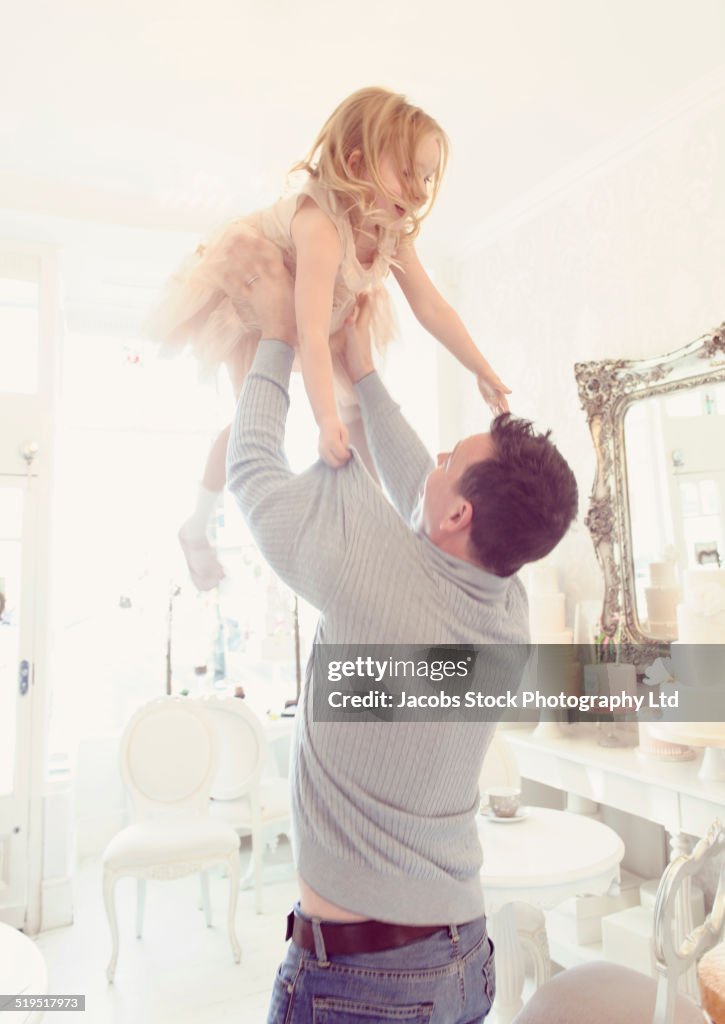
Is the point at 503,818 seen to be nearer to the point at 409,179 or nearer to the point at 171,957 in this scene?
the point at 171,957

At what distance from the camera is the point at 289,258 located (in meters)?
1.10

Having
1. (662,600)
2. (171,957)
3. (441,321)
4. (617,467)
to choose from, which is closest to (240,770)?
(171,957)

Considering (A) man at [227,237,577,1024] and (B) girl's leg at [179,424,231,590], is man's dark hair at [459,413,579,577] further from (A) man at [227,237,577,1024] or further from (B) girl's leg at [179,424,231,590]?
(B) girl's leg at [179,424,231,590]

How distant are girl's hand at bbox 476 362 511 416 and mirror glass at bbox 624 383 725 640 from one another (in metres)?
1.75

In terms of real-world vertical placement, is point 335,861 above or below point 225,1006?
above

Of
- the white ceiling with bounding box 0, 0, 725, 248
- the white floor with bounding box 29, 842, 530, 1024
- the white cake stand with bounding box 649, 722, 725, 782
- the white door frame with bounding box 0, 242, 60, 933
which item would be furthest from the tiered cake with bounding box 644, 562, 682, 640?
the white door frame with bounding box 0, 242, 60, 933

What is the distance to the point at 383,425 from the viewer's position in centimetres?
119

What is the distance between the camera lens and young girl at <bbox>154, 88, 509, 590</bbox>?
97cm

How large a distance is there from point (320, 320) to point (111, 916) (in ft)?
9.27

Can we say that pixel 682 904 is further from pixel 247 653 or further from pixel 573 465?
pixel 247 653

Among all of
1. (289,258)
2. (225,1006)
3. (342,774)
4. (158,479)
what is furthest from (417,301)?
(158,479)

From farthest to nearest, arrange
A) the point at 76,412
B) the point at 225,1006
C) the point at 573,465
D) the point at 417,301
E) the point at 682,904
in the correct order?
Result: the point at 76,412, the point at 573,465, the point at 225,1006, the point at 682,904, the point at 417,301

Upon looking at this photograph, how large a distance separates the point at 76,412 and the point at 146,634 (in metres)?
1.40

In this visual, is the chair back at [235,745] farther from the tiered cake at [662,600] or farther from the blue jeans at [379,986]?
the blue jeans at [379,986]
